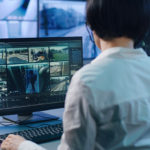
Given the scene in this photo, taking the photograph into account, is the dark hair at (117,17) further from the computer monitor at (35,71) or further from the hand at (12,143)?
the computer monitor at (35,71)

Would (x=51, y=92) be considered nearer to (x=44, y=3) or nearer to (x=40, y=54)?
(x=40, y=54)

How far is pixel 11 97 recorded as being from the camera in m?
1.57

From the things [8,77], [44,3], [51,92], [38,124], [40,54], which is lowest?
[38,124]

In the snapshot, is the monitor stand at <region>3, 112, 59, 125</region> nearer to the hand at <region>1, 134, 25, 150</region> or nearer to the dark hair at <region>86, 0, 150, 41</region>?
the hand at <region>1, 134, 25, 150</region>

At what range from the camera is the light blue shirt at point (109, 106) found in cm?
85

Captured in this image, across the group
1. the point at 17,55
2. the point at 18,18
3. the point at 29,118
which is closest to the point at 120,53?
the point at 17,55

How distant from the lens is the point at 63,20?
8.14 feet

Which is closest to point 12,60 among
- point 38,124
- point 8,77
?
point 8,77

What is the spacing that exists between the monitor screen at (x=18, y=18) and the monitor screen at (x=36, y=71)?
0.73m

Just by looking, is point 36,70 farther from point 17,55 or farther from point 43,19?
point 43,19

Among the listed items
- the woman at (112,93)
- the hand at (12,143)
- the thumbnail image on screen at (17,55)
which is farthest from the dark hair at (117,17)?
the thumbnail image on screen at (17,55)

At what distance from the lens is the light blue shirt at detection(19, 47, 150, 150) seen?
33.4 inches

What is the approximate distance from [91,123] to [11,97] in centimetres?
80

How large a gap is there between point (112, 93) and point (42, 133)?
66cm
